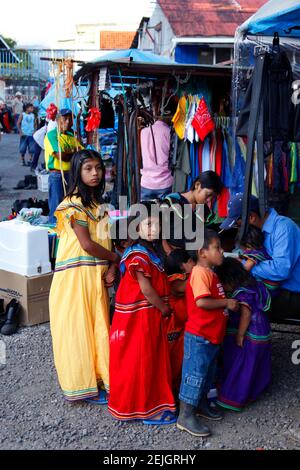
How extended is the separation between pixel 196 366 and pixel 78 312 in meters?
0.83

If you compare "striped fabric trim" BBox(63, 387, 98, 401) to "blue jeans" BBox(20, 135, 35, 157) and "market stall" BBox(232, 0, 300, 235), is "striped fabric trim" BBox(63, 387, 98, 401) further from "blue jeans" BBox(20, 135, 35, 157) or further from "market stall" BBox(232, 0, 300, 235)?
"blue jeans" BBox(20, 135, 35, 157)

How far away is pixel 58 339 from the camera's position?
3467mm

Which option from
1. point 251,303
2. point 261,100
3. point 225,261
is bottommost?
point 251,303

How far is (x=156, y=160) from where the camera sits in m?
6.09

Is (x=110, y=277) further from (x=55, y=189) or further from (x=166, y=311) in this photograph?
(x=55, y=189)

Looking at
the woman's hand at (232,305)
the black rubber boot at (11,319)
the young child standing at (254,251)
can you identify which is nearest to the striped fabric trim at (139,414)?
the woman's hand at (232,305)

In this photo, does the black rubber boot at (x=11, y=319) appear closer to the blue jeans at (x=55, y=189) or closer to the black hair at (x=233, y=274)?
the black hair at (x=233, y=274)

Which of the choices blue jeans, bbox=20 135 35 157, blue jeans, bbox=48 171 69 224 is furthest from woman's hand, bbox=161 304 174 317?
blue jeans, bbox=20 135 35 157

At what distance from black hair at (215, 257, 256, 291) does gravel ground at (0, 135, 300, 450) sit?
80 cm

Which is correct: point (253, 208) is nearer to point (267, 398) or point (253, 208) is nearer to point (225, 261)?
point (225, 261)

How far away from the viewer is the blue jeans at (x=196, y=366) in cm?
308

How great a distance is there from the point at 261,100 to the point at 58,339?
1995mm

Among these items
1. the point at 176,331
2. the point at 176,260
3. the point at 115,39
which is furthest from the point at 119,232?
→ the point at 115,39

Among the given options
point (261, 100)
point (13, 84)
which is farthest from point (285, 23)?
point (13, 84)
